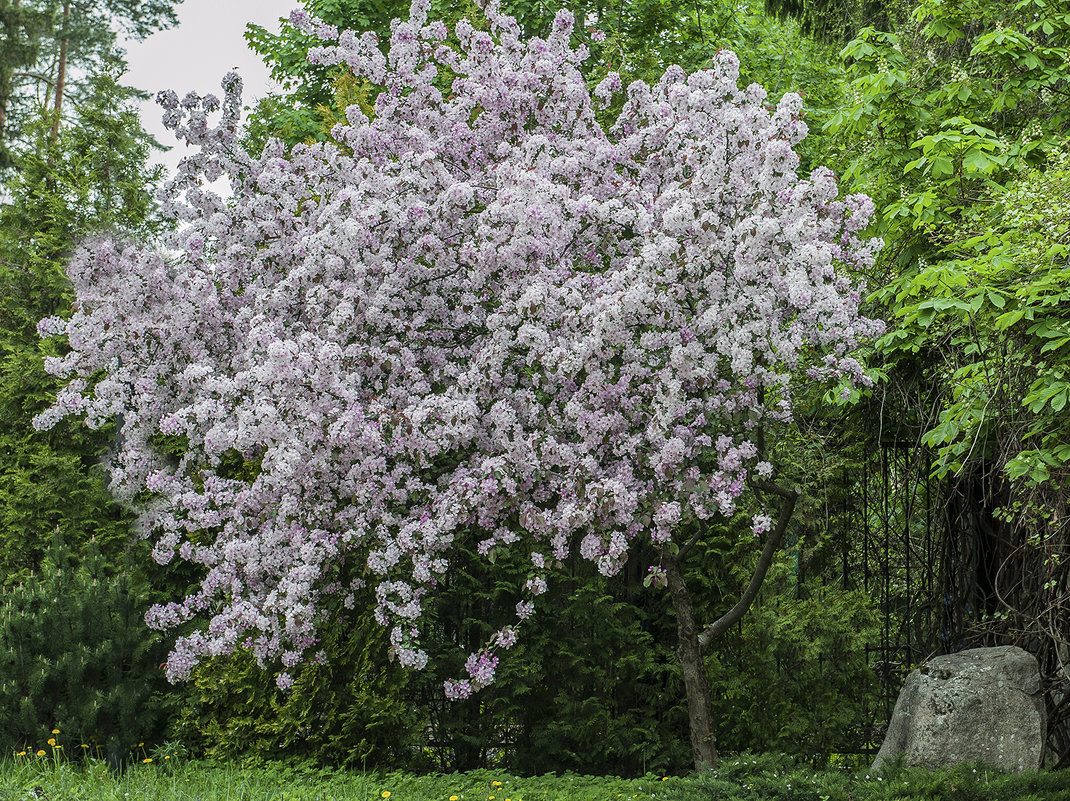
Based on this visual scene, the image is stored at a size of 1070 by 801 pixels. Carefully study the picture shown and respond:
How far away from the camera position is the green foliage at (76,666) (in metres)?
6.36

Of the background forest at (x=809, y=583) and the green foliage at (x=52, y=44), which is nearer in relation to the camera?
the background forest at (x=809, y=583)

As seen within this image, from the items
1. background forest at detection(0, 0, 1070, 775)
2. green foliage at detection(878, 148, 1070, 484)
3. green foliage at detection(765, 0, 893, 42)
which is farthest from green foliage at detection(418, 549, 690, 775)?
green foliage at detection(765, 0, 893, 42)

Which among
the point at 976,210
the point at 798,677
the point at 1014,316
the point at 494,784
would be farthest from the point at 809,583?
the point at 1014,316

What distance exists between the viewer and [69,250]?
350 inches

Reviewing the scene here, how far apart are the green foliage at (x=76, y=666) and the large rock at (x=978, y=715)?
4805 millimetres

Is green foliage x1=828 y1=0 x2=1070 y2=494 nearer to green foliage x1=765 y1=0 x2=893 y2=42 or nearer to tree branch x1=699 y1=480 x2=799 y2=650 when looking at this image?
tree branch x1=699 y1=480 x2=799 y2=650

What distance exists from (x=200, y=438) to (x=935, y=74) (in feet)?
16.3

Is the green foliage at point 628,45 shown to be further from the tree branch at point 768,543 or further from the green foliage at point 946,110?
the tree branch at point 768,543

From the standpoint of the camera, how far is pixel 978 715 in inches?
210

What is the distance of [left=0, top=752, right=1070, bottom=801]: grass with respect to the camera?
4.62m

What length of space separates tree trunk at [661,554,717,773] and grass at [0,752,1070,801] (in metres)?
0.18

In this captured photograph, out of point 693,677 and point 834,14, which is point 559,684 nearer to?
point 693,677

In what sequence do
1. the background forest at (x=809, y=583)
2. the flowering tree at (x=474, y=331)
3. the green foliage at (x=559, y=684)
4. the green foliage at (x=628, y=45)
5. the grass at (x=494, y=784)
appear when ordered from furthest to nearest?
1. the green foliage at (x=628, y=45)
2. the green foliage at (x=559, y=684)
3. the background forest at (x=809, y=583)
4. the flowering tree at (x=474, y=331)
5. the grass at (x=494, y=784)

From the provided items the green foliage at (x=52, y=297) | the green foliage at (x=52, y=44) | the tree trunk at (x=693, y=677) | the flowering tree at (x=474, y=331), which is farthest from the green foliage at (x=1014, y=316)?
the green foliage at (x=52, y=44)
